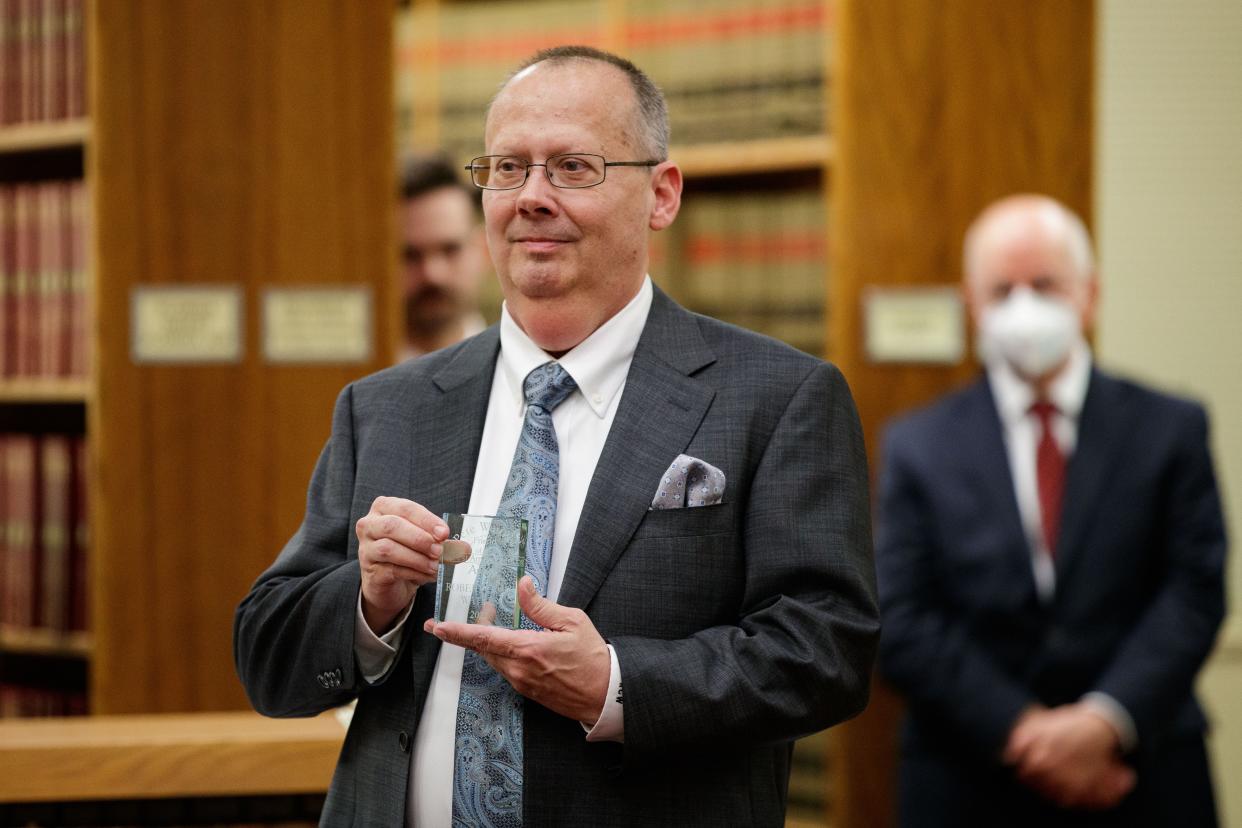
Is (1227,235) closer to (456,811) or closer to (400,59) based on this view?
(400,59)

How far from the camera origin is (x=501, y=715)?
4.83 feet

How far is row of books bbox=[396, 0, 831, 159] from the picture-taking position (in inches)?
133

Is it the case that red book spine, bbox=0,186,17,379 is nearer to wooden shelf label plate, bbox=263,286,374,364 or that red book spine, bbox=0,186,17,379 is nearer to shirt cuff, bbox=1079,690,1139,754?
wooden shelf label plate, bbox=263,286,374,364

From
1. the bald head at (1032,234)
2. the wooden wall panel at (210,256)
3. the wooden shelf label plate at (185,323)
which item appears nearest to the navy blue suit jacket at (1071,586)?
the bald head at (1032,234)

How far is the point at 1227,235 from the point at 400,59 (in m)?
2.63

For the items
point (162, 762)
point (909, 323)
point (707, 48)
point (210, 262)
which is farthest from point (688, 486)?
point (707, 48)

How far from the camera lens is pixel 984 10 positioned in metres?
3.16

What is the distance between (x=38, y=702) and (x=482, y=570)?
8.62 feet

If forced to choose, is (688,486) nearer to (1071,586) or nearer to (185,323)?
(1071,586)

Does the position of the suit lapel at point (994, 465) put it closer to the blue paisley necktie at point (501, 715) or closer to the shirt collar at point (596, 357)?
the shirt collar at point (596, 357)

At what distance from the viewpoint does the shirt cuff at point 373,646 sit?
1.48 metres

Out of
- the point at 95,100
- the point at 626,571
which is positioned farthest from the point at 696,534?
the point at 95,100

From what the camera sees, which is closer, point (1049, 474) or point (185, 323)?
point (1049, 474)

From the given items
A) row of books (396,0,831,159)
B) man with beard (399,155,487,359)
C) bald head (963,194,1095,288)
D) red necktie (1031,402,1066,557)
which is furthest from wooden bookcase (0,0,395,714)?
red necktie (1031,402,1066,557)
